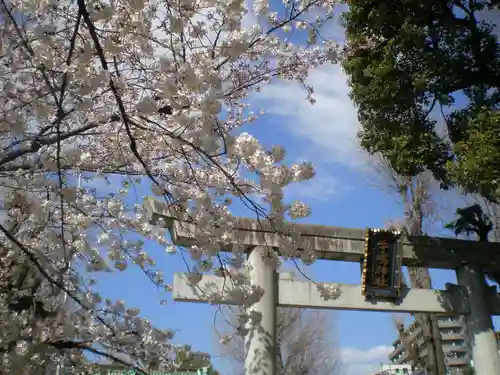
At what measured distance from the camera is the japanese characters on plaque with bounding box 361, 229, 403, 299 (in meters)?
6.82

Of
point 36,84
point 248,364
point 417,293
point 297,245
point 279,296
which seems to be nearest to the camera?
point 36,84

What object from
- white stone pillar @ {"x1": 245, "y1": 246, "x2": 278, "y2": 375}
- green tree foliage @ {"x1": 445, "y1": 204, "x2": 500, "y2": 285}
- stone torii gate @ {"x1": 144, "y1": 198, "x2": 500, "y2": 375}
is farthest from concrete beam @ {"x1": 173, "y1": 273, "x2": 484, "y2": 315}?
green tree foliage @ {"x1": 445, "y1": 204, "x2": 500, "y2": 285}

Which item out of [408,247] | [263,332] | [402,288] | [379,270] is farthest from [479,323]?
[263,332]

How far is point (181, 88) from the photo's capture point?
2199 millimetres

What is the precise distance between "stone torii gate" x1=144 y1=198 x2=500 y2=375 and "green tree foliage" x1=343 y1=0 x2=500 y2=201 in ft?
4.24

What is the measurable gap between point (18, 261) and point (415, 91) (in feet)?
15.1

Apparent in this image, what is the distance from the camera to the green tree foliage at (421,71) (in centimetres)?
604

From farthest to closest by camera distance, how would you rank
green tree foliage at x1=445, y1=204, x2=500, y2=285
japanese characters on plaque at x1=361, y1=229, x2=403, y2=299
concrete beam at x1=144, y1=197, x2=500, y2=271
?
green tree foliage at x1=445, y1=204, x2=500, y2=285 < japanese characters on plaque at x1=361, y1=229, x2=403, y2=299 < concrete beam at x1=144, y1=197, x2=500, y2=271

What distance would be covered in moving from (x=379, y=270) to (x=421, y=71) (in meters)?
2.62

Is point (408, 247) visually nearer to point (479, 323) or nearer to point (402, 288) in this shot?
point (402, 288)

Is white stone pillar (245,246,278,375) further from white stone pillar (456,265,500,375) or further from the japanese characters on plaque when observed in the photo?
white stone pillar (456,265,500,375)

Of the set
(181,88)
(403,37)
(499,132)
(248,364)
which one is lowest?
(248,364)

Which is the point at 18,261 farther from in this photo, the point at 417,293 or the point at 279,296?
the point at 417,293

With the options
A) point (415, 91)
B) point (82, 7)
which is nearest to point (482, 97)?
point (415, 91)
